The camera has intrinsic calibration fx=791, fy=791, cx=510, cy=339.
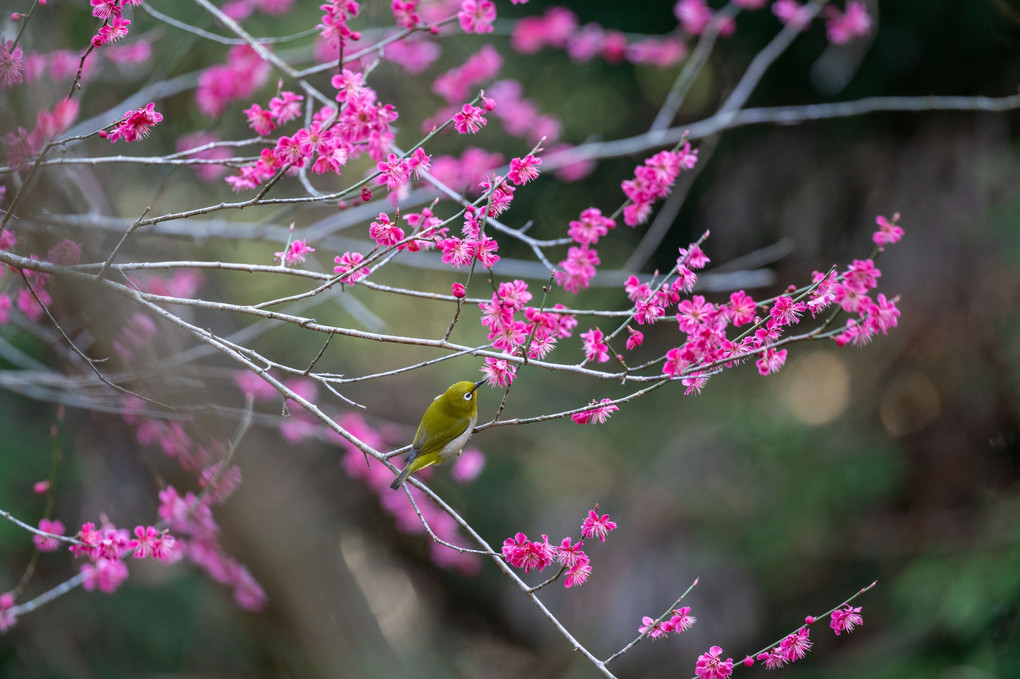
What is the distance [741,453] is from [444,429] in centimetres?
304

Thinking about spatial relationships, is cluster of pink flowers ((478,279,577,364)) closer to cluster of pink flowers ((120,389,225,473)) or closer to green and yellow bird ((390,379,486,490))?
green and yellow bird ((390,379,486,490))

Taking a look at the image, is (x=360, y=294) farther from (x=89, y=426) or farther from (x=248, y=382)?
(x=248, y=382)

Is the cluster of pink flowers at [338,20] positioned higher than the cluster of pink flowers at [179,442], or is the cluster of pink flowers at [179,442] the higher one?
the cluster of pink flowers at [338,20]

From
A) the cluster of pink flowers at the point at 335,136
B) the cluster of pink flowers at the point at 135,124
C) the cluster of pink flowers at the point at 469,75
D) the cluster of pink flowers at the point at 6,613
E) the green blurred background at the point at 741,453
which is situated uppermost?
the cluster of pink flowers at the point at 135,124

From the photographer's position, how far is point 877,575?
14.3 feet

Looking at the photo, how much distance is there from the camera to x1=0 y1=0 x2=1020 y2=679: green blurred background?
4035 mm

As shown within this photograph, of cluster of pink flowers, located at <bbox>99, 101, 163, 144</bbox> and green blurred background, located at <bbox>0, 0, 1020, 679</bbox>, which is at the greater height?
cluster of pink flowers, located at <bbox>99, 101, 163, 144</bbox>

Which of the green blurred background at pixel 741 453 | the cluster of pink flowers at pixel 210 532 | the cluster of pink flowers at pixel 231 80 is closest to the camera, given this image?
the cluster of pink flowers at pixel 210 532

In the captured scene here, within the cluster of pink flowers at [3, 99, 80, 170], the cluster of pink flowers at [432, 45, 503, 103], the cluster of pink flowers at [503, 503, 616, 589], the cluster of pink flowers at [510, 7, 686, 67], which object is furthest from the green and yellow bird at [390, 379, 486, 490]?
the cluster of pink flowers at [510, 7, 686, 67]

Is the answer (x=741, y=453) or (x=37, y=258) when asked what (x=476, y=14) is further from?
(x=741, y=453)

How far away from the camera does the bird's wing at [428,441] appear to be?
6.55ft

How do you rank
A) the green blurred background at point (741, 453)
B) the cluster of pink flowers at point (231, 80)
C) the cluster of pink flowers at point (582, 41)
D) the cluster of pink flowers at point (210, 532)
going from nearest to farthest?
the cluster of pink flowers at point (210, 532), the cluster of pink flowers at point (231, 80), the cluster of pink flowers at point (582, 41), the green blurred background at point (741, 453)

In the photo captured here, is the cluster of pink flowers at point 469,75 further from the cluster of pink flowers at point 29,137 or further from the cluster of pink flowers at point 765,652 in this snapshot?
the cluster of pink flowers at point 765,652

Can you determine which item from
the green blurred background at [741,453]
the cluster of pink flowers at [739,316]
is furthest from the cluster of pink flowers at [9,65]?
the green blurred background at [741,453]
